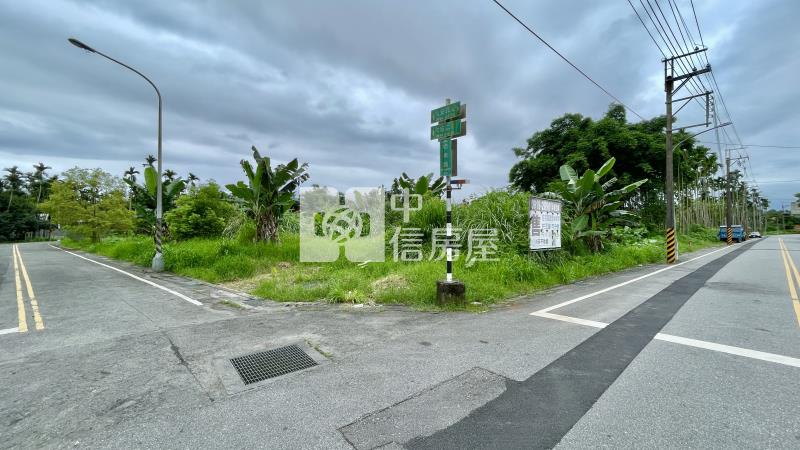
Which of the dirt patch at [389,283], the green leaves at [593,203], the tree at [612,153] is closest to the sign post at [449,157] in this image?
the dirt patch at [389,283]

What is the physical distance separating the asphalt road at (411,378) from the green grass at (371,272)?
810 mm

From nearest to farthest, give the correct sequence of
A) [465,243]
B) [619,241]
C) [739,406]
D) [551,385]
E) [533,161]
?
[739,406]
[551,385]
[465,243]
[619,241]
[533,161]

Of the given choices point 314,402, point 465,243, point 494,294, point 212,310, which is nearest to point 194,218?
point 212,310

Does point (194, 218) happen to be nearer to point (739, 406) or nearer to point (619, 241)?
point (739, 406)

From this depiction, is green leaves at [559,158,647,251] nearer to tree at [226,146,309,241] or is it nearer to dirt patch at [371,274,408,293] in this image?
dirt patch at [371,274,408,293]

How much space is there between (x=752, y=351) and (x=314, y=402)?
4951mm

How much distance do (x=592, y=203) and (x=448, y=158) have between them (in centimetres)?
813

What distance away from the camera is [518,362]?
3.64m

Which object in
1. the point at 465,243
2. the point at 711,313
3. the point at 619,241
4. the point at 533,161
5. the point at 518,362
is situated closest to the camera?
the point at 518,362

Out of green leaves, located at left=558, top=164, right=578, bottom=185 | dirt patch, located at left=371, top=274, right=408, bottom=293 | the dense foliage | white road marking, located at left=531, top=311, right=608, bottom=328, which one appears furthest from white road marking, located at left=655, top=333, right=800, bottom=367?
the dense foliage

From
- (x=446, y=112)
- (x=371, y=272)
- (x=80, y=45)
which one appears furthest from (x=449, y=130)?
(x=80, y=45)

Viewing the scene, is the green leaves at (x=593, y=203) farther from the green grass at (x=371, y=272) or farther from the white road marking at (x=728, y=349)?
the white road marking at (x=728, y=349)

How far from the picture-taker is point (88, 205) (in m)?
26.2

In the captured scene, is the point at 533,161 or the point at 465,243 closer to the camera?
the point at 465,243
